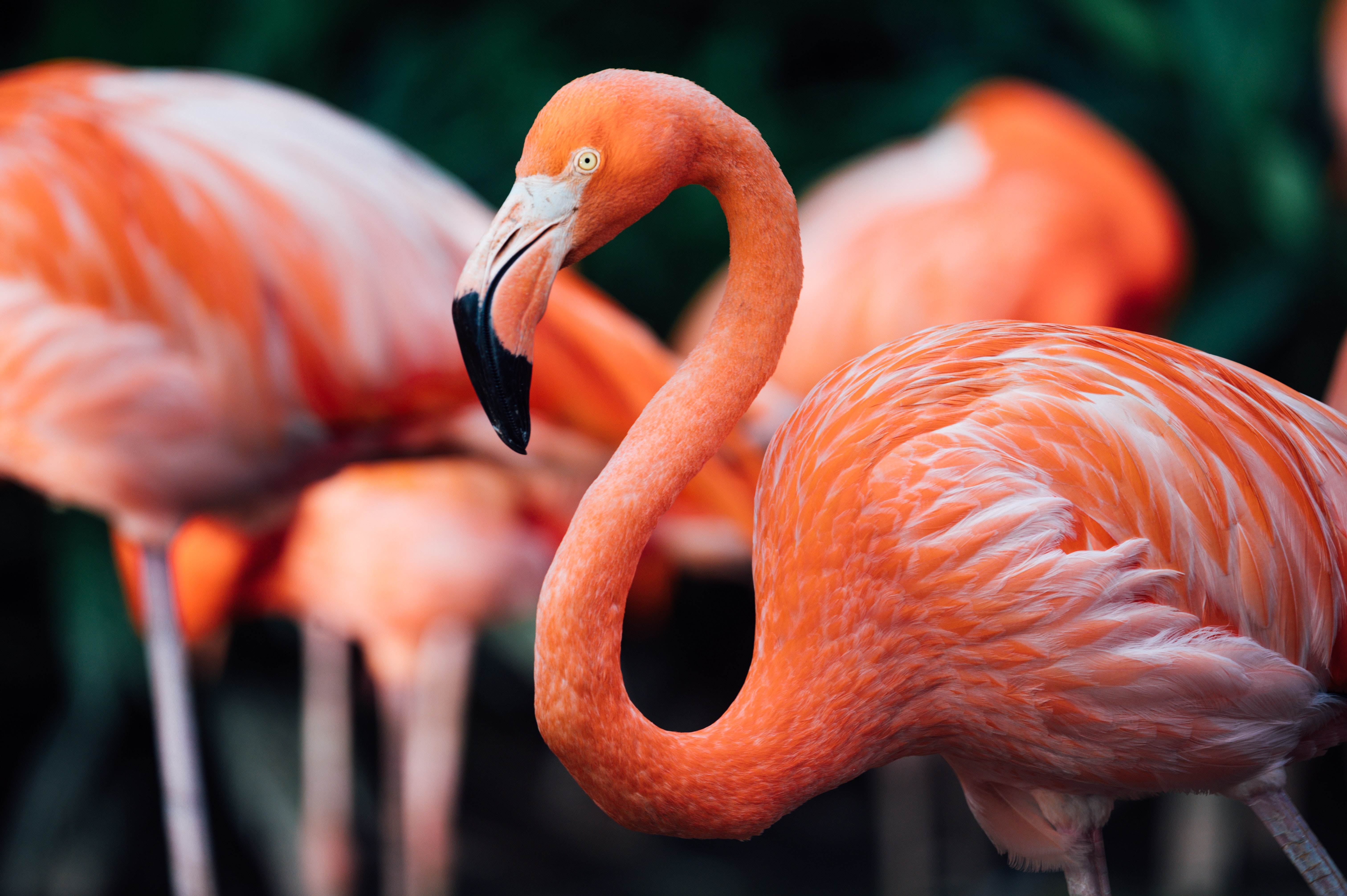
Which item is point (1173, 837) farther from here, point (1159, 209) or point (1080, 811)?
point (1080, 811)

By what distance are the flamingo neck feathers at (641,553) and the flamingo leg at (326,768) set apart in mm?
2102

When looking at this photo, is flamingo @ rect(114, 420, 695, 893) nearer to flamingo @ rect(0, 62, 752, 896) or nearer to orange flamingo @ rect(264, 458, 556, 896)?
orange flamingo @ rect(264, 458, 556, 896)

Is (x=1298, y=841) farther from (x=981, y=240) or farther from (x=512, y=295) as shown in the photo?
(x=981, y=240)

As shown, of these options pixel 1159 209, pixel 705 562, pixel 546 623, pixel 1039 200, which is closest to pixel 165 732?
pixel 705 562

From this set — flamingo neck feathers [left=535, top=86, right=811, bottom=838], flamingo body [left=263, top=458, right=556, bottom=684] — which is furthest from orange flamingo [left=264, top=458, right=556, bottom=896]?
flamingo neck feathers [left=535, top=86, right=811, bottom=838]

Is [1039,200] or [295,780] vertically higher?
[1039,200]

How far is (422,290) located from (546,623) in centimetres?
110

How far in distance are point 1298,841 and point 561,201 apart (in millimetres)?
1112

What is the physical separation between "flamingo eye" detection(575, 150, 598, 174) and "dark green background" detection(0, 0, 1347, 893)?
8.38 ft

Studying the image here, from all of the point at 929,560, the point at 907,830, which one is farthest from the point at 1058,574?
the point at 907,830

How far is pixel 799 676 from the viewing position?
1.32 m

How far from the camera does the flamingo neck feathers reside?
1.21 meters

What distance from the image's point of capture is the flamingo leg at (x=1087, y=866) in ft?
4.94

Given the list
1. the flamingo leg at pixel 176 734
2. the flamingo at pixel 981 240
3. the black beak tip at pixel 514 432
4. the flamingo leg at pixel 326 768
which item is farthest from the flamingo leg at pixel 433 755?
the black beak tip at pixel 514 432
